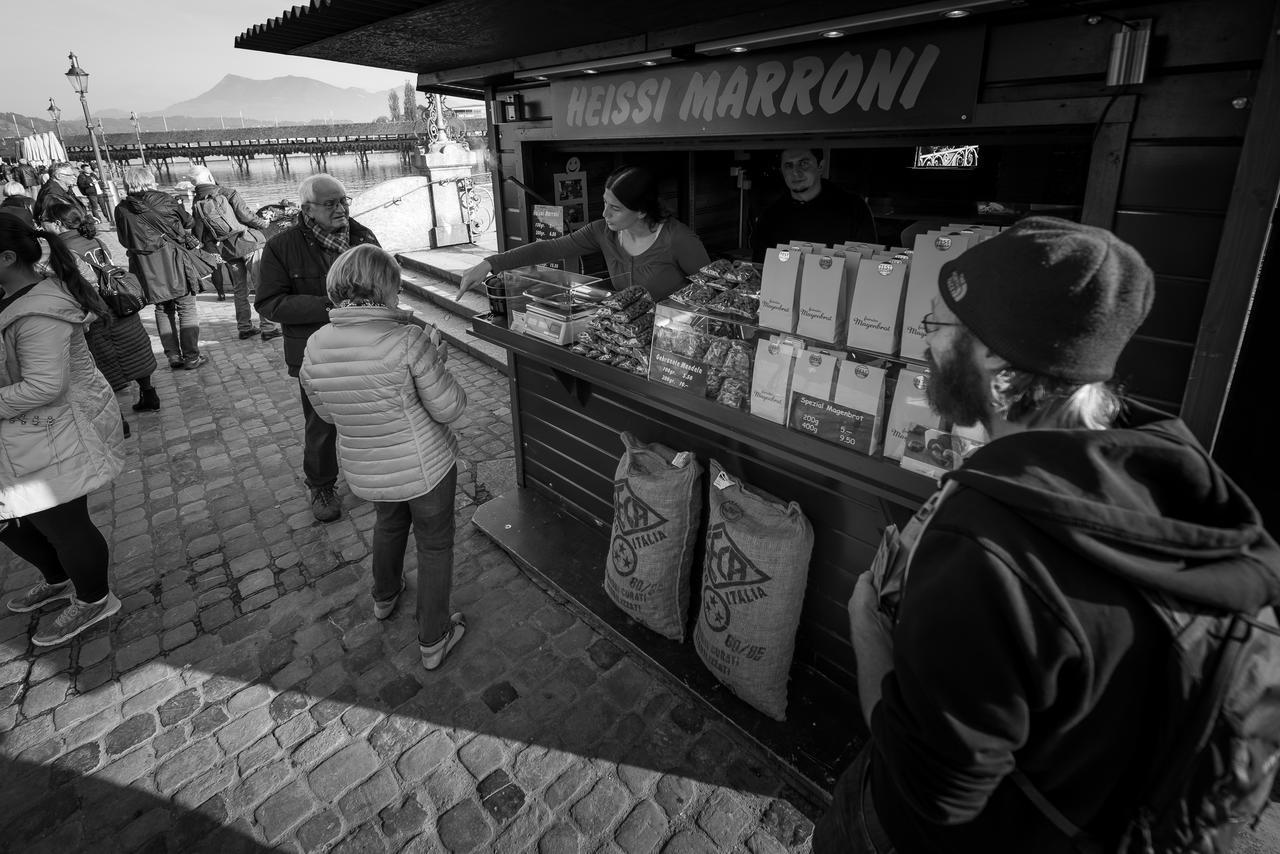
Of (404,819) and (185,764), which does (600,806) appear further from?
(185,764)

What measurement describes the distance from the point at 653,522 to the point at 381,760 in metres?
1.50

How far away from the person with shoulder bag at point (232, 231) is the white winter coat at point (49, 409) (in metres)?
5.68

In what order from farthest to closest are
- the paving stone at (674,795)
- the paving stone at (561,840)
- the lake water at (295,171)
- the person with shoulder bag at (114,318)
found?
the lake water at (295,171), the person with shoulder bag at (114,318), the paving stone at (674,795), the paving stone at (561,840)

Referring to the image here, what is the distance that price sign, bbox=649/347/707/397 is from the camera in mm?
2795

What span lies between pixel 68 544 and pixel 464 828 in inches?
98.3

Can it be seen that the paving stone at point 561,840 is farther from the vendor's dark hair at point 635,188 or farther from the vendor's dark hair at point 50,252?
the vendor's dark hair at point 50,252

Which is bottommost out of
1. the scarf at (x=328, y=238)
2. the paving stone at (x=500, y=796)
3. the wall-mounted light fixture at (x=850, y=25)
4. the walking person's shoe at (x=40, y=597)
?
the paving stone at (x=500, y=796)

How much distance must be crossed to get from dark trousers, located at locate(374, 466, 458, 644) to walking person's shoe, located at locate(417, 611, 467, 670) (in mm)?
29

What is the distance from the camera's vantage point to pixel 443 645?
3.21 m

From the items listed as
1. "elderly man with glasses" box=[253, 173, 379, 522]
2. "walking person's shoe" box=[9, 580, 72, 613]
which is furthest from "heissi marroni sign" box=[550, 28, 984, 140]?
"walking person's shoe" box=[9, 580, 72, 613]

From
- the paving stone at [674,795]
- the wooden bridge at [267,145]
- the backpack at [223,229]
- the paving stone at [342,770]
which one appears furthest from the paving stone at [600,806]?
the wooden bridge at [267,145]

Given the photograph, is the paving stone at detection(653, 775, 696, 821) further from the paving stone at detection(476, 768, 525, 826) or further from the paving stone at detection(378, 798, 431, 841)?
the paving stone at detection(378, 798, 431, 841)

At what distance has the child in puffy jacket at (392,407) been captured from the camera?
9.03 ft

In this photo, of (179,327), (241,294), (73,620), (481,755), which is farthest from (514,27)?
(241,294)
